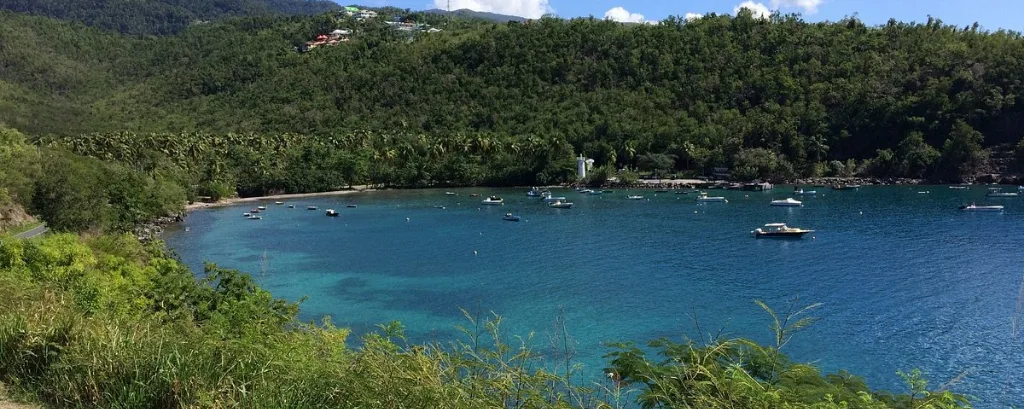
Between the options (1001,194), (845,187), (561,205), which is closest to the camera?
(561,205)

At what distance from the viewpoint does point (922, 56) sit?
4946 inches

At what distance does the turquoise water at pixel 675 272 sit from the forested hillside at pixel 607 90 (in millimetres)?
33195

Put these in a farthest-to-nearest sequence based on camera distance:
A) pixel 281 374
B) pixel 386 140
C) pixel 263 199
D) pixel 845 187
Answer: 1. pixel 386 140
2. pixel 263 199
3. pixel 845 187
4. pixel 281 374

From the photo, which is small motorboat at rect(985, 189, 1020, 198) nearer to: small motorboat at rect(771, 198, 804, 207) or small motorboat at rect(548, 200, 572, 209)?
small motorboat at rect(771, 198, 804, 207)

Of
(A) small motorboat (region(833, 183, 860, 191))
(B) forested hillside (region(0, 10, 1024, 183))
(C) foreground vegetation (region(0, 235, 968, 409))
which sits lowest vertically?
(A) small motorboat (region(833, 183, 860, 191))

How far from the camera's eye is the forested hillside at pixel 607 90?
110 metres

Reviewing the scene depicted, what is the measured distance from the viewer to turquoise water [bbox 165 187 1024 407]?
29078mm

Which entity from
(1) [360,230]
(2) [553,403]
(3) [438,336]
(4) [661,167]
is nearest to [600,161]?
(4) [661,167]

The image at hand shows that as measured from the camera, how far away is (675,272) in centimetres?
4400

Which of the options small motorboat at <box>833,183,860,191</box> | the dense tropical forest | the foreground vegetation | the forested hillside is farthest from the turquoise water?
the forested hillside

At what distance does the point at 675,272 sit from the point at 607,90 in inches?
3975

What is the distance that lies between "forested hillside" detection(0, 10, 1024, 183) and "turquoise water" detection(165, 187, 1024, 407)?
3320 centimetres

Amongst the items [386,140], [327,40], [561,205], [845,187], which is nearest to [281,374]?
[561,205]

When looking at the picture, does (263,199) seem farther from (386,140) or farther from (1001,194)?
(1001,194)
